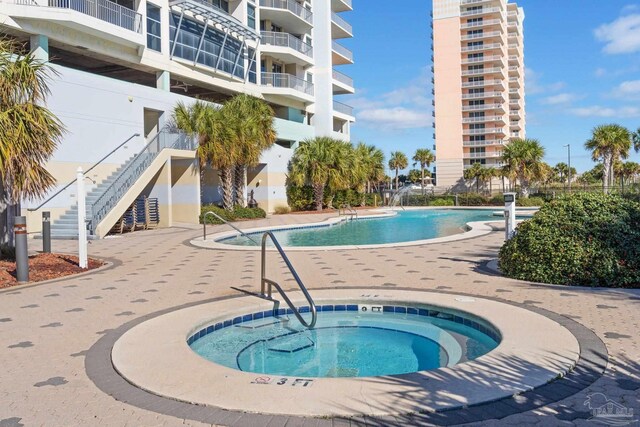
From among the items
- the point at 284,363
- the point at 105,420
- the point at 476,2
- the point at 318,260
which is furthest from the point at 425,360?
the point at 476,2

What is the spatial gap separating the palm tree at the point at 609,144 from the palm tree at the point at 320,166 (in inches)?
1035

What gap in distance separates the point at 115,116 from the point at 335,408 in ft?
77.7

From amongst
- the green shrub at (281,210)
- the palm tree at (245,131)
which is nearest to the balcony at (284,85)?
the palm tree at (245,131)

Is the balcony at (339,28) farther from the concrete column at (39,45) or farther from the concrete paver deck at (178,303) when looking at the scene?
the concrete paver deck at (178,303)

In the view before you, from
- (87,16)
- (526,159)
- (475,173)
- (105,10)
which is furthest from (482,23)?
(87,16)

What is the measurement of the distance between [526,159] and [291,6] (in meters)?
24.1

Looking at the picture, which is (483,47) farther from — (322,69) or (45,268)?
(45,268)

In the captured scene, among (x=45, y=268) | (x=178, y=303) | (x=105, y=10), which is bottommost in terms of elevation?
(x=178, y=303)

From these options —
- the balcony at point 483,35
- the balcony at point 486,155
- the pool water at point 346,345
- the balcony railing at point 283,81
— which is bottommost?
the pool water at point 346,345

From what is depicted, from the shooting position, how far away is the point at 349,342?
7297 mm

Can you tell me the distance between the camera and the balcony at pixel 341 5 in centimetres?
5150

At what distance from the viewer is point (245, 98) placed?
31906mm

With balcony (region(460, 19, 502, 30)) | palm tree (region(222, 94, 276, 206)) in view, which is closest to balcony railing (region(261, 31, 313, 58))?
palm tree (region(222, 94, 276, 206))

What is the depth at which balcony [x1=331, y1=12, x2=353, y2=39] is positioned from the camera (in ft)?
164
